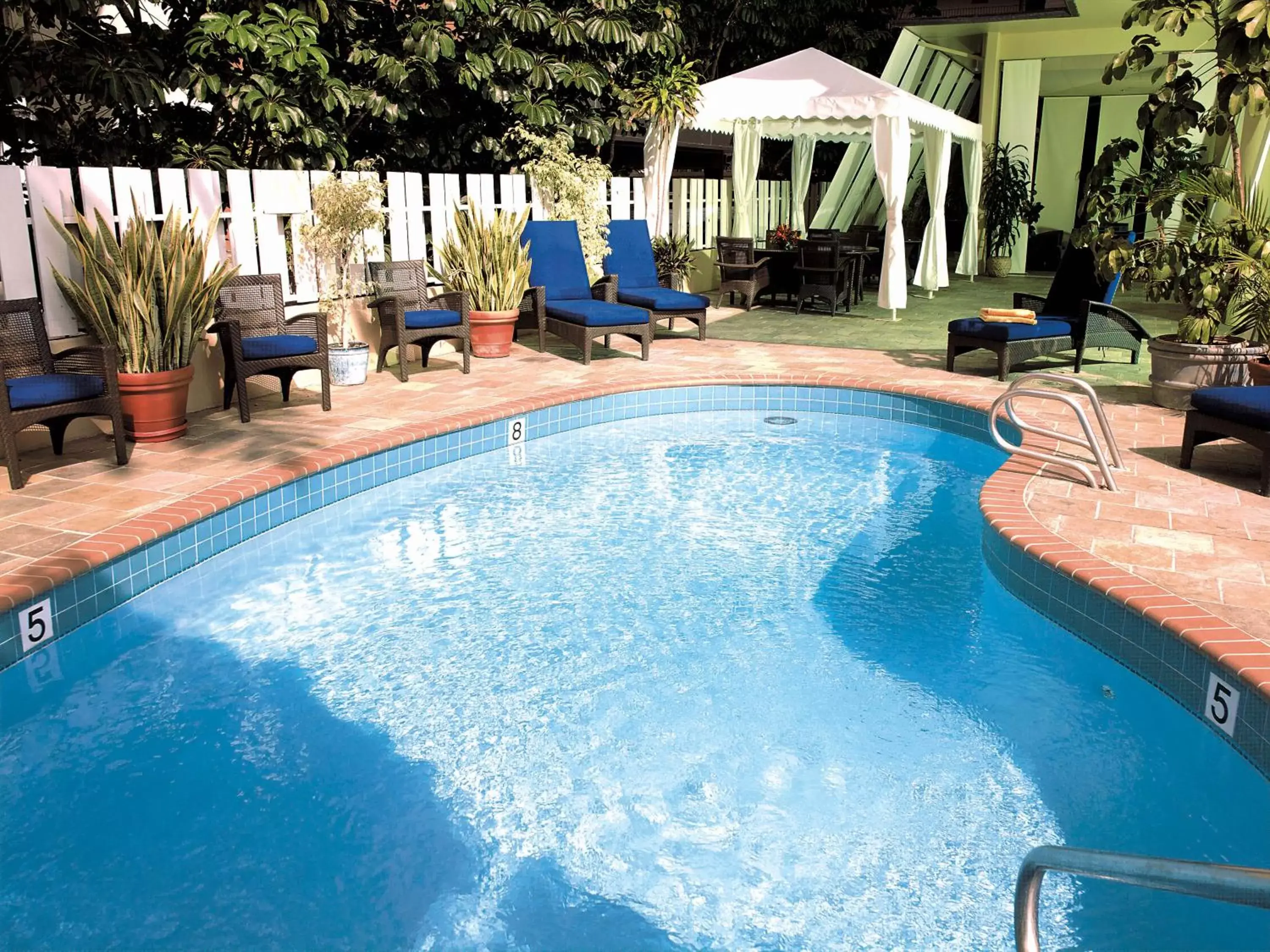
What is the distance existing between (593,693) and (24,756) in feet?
6.09

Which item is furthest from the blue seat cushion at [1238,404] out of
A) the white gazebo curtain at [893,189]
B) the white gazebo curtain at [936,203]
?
the white gazebo curtain at [936,203]

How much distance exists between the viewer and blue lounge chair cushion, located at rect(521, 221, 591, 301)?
362 inches

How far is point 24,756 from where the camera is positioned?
Result: 3.19 metres

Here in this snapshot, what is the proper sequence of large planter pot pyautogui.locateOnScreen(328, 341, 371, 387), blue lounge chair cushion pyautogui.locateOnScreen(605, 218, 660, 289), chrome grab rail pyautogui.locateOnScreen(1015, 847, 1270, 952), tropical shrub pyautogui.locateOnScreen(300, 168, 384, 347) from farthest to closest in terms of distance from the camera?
blue lounge chair cushion pyautogui.locateOnScreen(605, 218, 660, 289) < large planter pot pyautogui.locateOnScreen(328, 341, 371, 387) < tropical shrub pyautogui.locateOnScreen(300, 168, 384, 347) < chrome grab rail pyautogui.locateOnScreen(1015, 847, 1270, 952)

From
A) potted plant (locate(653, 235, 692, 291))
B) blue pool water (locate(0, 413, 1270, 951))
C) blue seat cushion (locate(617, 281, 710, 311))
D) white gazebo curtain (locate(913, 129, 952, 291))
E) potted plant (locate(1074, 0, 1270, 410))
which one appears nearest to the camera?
blue pool water (locate(0, 413, 1270, 951))

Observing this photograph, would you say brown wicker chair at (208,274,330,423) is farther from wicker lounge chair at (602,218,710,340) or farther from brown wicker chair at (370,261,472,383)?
wicker lounge chair at (602,218,710,340)

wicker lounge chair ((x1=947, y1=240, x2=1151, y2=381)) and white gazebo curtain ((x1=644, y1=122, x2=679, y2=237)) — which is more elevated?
white gazebo curtain ((x1=644, y1=122, x2=679, y2=237))

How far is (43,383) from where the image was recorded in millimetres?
4992

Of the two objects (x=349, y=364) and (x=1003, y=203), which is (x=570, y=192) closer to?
(x=349, y=364)

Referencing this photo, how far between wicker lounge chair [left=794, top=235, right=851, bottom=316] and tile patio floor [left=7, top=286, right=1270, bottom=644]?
2732mm

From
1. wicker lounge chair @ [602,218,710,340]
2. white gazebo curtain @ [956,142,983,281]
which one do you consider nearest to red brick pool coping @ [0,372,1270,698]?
wicker lounge chair @ [602,218,710,340]

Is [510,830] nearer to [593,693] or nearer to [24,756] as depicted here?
[593,693]

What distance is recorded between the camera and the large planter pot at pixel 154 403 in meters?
5.61

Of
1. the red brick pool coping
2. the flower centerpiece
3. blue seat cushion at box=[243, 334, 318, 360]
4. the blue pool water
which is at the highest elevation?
the flower centerpiece
